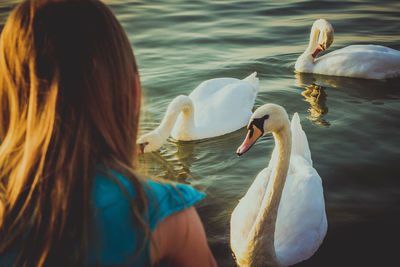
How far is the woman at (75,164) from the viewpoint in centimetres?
125

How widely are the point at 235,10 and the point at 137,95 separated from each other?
12857mm

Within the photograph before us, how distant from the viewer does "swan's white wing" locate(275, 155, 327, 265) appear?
3.80m

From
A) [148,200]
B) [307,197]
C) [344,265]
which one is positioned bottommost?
[344,265]

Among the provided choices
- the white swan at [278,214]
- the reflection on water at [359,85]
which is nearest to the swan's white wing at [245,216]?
the white swan at [278,214]

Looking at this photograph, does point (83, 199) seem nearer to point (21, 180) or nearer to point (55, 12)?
point (21, 180)

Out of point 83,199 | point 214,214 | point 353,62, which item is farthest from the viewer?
point 353,62

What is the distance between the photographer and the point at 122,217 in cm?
124

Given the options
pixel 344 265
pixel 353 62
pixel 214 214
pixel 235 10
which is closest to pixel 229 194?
pixel 214 214

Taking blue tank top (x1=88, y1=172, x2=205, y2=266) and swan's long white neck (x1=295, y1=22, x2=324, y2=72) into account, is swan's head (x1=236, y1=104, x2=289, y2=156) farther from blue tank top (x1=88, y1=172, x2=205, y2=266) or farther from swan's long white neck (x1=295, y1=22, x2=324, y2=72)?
swan's long white neck (x1=295, y1=22, x2=324, y2=72)

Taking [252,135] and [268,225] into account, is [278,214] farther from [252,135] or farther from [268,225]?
[252,135]

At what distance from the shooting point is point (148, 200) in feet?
4.14

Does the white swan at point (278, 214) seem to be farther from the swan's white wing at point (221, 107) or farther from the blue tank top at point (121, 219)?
the blue tank top at point (121, 219)

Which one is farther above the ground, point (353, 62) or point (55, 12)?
point (55, 12)

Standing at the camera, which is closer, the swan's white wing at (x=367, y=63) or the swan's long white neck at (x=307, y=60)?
the swan's white wing at (x=367, y=63)
